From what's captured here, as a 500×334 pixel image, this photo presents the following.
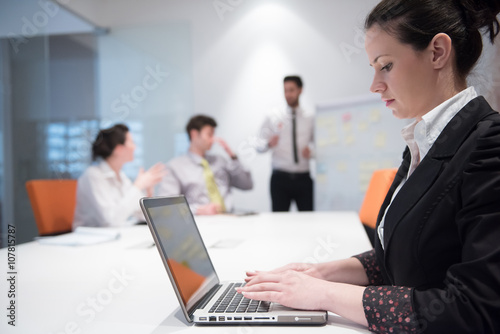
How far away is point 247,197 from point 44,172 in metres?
2.26

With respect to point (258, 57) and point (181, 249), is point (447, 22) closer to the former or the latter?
point (181, 249)

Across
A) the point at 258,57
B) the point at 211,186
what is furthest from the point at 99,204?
the point at 258,57

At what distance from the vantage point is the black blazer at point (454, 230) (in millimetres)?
648

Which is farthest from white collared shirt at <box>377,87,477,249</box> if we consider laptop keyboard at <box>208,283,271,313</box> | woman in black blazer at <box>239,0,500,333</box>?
laptop keyboard at <box>208,283,271,313</box>

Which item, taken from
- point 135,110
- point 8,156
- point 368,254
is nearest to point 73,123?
point 135,110

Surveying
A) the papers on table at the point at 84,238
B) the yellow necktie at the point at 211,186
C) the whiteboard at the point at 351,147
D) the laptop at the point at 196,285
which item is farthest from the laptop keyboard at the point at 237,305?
the whiteboard at the point at 351,147

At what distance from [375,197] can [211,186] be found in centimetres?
181

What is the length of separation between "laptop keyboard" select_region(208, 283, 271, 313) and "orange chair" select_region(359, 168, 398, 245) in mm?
1419

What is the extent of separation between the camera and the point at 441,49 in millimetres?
868

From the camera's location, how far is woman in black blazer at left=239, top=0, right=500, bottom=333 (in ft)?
2.16

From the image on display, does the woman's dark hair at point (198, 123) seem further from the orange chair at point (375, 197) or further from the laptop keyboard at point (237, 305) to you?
the laptop keyboard at point (237, 305)

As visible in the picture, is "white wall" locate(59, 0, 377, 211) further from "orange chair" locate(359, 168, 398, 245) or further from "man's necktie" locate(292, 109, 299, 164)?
"orange chair" locate(359, 168, 398, 245)

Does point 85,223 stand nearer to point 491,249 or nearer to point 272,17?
point 491,249

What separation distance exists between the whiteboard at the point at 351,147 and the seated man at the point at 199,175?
1.01m
